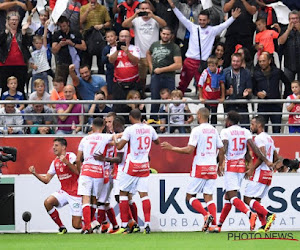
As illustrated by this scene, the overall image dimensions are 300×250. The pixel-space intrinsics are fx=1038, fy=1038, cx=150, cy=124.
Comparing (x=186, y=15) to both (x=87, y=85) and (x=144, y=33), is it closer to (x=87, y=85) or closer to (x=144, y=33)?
(x=144, y=33)

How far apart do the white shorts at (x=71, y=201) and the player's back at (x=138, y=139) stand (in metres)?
1.51

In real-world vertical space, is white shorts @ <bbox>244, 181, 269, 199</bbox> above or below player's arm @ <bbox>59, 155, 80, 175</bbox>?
below

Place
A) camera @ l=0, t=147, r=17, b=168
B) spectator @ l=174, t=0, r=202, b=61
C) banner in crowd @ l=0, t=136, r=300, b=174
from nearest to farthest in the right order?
camera @ l=0, t=147, r=17, b=168 < banner in crowd @ l=0, t=136, r=300, b=174 < spectator @ l=174, t=0, r=202, b=61

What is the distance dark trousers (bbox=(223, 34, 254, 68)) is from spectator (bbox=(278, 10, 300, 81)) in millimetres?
851

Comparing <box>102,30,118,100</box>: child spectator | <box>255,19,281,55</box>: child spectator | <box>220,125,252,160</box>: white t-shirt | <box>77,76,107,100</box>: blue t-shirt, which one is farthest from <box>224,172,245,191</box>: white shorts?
<box>255,19,281,55</box>: child spectator

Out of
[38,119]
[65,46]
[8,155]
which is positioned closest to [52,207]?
[8,155]

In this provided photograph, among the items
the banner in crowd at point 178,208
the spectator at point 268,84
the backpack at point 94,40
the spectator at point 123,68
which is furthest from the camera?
the backpack at point 94,40

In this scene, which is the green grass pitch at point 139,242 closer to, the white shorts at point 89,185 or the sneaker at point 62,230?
the sneaker at point 62,230

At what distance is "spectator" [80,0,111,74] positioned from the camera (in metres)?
23.2

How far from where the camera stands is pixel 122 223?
61.5 feet

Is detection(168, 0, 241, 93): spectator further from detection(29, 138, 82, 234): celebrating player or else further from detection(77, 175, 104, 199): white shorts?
detection(77, 175, 104, 199): white shorts

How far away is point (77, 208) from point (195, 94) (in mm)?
5074

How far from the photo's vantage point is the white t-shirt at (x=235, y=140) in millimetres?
18719

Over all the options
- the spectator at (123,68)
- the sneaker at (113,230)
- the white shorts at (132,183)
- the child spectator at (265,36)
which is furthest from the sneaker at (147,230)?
the child spectator at (265,36)
